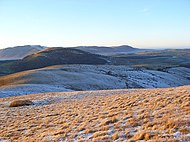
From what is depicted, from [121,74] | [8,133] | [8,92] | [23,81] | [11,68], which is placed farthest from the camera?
[11,68]

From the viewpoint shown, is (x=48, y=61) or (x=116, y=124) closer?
(x=116, y=124)

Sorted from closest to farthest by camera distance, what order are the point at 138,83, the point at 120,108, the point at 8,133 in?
the point at 8,133 → the point at 120,108 → the point at 138,83

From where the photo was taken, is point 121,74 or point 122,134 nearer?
point 122,134

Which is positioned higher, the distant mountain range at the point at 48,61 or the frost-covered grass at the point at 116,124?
the frost-covered grass at the point at 116,124

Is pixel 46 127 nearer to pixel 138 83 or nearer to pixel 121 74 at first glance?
pixel 138 83

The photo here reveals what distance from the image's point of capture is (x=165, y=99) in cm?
1524

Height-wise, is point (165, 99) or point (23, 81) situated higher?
point (165, 99)

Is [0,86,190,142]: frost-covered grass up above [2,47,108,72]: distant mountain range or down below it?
above

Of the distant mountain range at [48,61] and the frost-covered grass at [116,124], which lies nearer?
the frost-covered grass at [116,124]

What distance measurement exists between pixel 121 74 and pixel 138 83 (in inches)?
402

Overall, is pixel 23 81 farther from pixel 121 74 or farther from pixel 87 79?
pixel 121 74

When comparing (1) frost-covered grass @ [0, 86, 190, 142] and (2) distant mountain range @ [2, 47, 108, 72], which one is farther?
(2) distant mountain range @ [2, 47, 108, 72]

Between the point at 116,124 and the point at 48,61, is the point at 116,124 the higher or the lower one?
the higher one

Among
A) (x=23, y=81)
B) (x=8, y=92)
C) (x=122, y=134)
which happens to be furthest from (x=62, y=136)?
(x=23, y=81)
